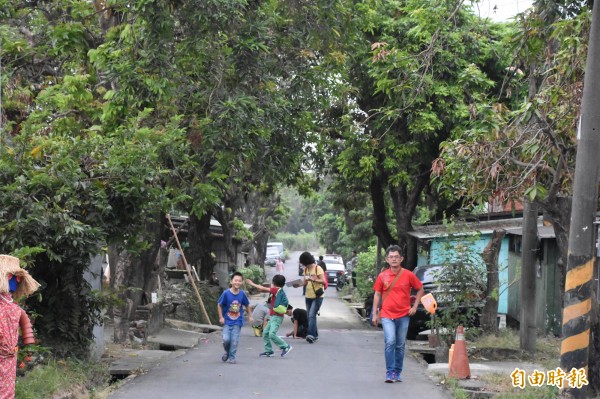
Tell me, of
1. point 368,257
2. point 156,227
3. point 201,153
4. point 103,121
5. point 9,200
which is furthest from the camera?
point 368,257

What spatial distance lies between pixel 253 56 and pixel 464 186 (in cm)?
569

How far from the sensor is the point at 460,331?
13.1m

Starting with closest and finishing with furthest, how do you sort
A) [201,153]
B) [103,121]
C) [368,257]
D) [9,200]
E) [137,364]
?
[9,200], [137,364], [103,121], [201,153], [368,257]

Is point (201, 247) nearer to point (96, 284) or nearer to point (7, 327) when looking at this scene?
point (96, 284)

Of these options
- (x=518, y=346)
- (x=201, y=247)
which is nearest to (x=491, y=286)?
(x=518, y=346)

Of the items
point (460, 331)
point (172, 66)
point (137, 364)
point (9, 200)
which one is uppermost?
point (172, 66)

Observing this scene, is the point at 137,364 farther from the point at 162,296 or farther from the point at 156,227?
the point at 162,296

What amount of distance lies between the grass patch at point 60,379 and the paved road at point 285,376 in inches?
22.0

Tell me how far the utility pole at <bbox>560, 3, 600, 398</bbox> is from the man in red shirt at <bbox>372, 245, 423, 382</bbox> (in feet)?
9.81

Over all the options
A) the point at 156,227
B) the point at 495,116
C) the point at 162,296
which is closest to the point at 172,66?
the point at 156,227

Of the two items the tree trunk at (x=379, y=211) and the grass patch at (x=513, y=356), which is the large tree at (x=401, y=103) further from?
the grass patch at (x=513, y=356)

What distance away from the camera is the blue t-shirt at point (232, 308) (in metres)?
14.7

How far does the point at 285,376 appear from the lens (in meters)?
13.4

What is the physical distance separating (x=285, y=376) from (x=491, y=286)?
6342 millimetres
